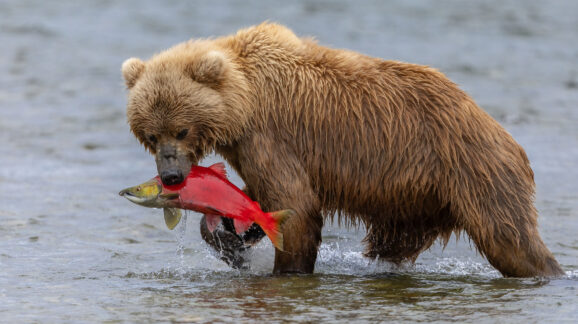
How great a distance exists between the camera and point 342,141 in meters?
7.20

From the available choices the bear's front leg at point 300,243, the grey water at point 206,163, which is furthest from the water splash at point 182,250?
the bear's front leg at point 300,243

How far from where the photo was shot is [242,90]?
275 inches

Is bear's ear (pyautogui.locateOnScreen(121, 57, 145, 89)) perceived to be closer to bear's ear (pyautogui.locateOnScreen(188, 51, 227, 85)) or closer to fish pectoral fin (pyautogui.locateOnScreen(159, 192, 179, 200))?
bear's ear (pyautogui.locateOnScreen(188, 51, 227, 85))

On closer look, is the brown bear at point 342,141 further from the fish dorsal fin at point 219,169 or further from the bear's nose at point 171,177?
the fish dorsal fin at point 219,169

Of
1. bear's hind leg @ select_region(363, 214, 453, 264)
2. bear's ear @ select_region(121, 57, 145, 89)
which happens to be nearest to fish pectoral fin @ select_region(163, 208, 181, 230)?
bear's ear @ select_region(121, 57, 145, 89)

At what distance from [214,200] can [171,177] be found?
37cm

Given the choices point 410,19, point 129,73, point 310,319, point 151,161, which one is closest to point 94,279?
point 129,73

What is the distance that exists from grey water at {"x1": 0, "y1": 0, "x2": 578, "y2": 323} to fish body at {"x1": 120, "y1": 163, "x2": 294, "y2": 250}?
47 centimetres

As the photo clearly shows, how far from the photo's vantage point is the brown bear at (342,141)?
271 inches

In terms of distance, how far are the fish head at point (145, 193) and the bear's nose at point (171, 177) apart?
3.8 inches

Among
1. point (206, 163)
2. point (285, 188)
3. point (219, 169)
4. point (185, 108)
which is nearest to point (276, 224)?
point (285, 188)

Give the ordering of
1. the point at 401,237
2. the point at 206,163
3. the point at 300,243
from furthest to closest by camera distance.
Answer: the point at 206,163, the point at 401,237, the point at 300,243

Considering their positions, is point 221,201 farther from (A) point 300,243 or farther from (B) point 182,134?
(A) point 300,243

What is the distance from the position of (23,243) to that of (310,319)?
3436 millimetres
